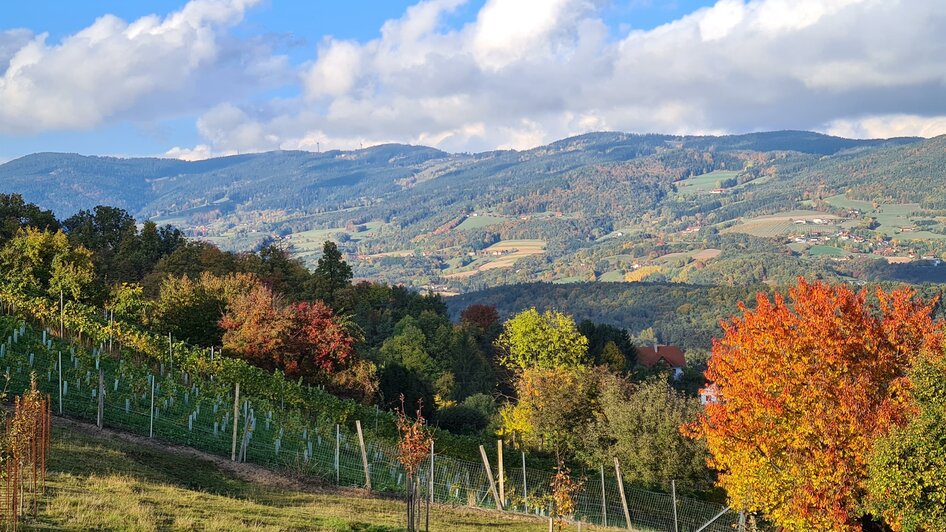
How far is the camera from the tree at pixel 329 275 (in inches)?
2824

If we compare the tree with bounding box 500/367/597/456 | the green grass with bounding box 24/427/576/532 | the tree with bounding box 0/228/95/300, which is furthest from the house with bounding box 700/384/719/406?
the tree with bounding box 0/228/95/300

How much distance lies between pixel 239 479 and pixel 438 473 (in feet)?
19.2

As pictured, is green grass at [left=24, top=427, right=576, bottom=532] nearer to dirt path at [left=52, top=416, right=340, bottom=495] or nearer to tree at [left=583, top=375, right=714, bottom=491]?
dirt path at [left=52, top=416, right=340, bottom=495]

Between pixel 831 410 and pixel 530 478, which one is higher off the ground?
pixel 831 410

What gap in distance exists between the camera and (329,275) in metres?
78.2

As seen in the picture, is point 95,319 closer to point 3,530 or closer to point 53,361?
point 53,361

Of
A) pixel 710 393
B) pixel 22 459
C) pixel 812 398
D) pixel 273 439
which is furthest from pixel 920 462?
pixel 273 439

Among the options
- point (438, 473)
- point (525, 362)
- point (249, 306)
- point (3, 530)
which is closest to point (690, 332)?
point (525, 362)

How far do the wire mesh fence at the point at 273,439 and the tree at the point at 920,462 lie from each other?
4.88 meters

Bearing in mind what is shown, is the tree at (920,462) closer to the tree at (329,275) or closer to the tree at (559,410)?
the tree at (559,410)

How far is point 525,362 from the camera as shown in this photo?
5003 centimetres

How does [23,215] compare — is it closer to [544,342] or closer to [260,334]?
[260,334]

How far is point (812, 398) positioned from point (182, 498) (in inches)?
524

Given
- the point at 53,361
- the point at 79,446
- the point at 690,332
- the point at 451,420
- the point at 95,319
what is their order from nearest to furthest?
the point at 79,446 < the point at 53,361 < the point at 95,319 < the point at 451,420 < the point at 690,332
